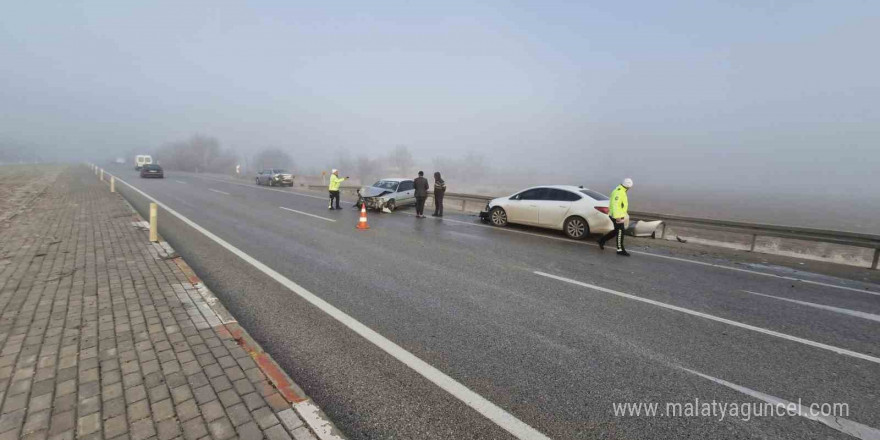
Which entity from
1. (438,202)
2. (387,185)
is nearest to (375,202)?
(387,185)

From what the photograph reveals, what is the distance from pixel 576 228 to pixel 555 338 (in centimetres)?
696

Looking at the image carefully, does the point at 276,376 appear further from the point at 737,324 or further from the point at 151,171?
the point at 151,171

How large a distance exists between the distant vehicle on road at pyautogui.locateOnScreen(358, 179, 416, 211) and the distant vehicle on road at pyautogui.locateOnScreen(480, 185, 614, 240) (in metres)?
4.87

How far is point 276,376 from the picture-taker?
3014 mm

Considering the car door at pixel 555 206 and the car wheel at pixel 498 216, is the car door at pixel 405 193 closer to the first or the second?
the car wheel at pixel 498 216

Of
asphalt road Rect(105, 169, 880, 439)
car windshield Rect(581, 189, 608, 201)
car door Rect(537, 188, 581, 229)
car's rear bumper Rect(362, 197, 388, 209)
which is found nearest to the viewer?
asphalt road Rect(105, 169, 880, 439)

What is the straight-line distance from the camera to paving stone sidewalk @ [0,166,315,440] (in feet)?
8.01

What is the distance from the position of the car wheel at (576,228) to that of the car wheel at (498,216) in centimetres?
227

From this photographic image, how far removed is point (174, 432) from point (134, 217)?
11.4m

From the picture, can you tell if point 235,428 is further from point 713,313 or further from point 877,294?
point 877,294

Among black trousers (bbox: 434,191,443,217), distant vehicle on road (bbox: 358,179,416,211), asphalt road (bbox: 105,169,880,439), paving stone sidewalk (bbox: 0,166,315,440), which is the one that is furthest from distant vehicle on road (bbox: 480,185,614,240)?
paving stone sidewalk (bbox: 0,166,315,440)

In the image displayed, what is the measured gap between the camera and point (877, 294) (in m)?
6.16

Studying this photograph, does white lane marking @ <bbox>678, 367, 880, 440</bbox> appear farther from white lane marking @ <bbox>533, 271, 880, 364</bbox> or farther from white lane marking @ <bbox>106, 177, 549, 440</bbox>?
white lane marking @ <bbox>106, 177, 549, 440</bbox>

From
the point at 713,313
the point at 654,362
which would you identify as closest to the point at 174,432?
the point at 654,362
